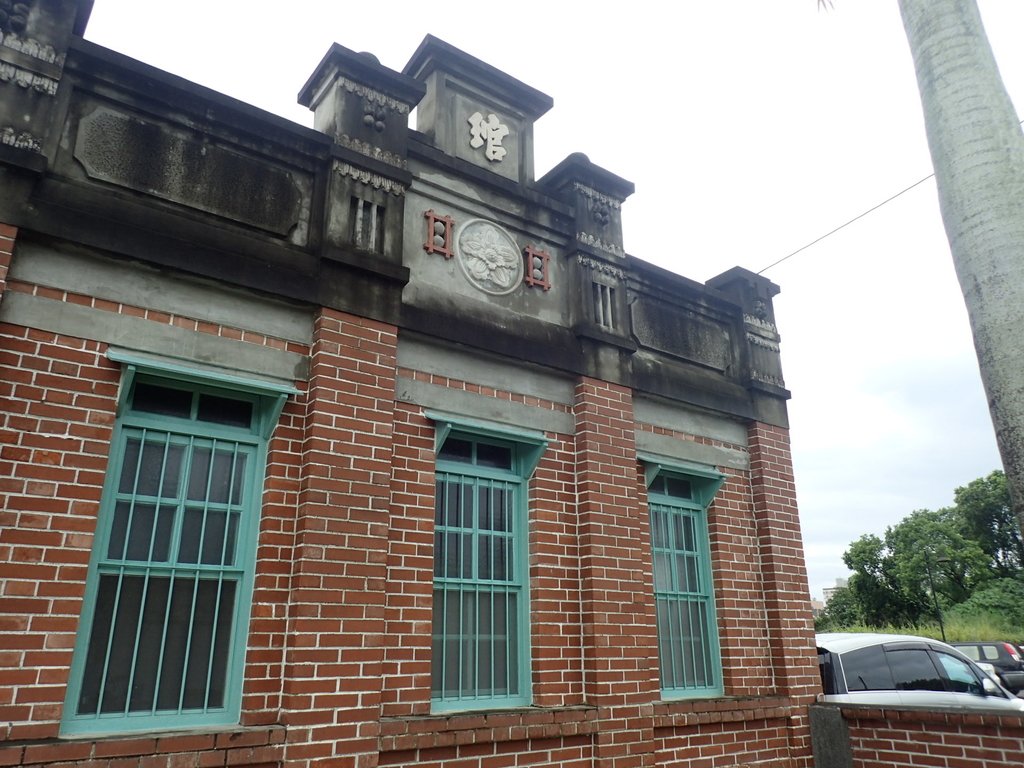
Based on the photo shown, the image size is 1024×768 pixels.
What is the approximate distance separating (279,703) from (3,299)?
9.76 ft

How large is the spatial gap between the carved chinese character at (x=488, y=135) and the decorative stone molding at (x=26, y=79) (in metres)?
3.55

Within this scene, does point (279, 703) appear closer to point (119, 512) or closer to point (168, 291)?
point (119, 512)

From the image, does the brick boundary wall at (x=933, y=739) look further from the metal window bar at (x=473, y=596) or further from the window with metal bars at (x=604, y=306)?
the window with metal bars at (x=604, y=306)

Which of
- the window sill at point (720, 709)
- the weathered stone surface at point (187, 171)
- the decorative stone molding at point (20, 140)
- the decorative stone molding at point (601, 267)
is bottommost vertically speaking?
the window sill at point (720, 709)

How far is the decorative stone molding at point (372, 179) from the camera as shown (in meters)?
5.89

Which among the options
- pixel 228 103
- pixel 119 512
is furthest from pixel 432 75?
pixel 119 512

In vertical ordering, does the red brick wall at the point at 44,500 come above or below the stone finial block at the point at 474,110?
below

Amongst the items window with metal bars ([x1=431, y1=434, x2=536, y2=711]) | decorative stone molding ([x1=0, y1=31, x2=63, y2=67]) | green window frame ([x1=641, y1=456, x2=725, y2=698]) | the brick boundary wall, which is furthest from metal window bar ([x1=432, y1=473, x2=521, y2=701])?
decorative stone molding ([x1=0, y1=31, x2=63, y2=67])

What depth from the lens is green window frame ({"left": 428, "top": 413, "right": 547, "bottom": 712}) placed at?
5.69 metres

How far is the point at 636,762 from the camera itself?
6055 millimetres

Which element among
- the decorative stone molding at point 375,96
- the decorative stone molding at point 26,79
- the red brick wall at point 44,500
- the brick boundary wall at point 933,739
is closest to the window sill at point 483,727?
the red brick wall at point 44,500

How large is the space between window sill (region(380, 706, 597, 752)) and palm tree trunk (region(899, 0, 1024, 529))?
3.70 m

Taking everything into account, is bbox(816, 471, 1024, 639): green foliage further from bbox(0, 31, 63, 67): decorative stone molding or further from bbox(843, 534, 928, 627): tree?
bbox(0, 31, 63, 67): decorative stone molding

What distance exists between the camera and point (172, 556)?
4.68m
